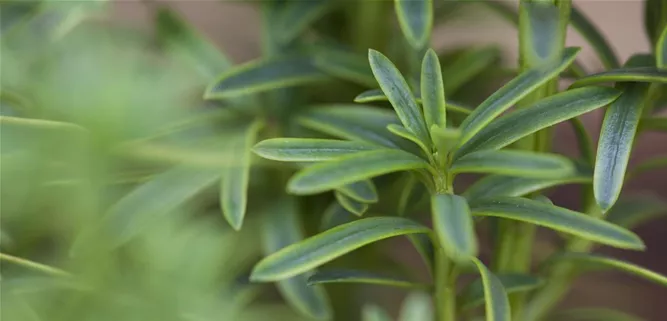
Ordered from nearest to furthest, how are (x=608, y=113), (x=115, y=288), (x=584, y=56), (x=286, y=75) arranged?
(x=115, y=288) → (x=608, y=113) → (x=286, y=75) → (x=584, y=56)

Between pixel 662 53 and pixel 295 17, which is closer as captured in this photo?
pixel 662 53

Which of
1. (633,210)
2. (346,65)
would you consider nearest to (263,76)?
(346,65)

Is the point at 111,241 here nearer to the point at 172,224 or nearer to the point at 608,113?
the point at 172,224

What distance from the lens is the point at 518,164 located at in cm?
40

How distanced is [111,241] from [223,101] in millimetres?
349

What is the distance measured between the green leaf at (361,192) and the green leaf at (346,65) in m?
0.16

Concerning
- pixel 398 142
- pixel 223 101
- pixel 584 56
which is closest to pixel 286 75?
pixel 223 101

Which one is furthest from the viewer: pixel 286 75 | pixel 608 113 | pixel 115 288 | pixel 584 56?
pixel 584 56

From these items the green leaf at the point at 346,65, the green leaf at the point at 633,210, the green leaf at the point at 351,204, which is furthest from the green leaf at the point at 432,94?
the green leaf at the point at 633,210

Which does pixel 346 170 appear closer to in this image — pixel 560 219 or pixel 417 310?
pixel 560 219

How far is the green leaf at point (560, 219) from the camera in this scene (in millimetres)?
441

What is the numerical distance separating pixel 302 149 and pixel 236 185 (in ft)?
0.41

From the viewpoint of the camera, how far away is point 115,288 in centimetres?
39

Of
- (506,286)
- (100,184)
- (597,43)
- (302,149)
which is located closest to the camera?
(100,184)
